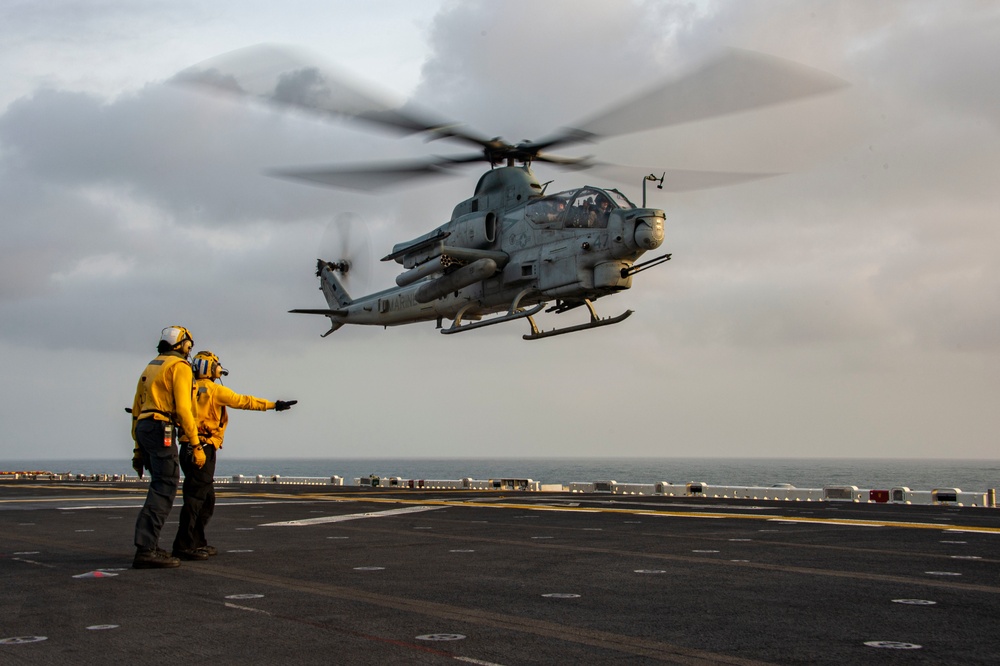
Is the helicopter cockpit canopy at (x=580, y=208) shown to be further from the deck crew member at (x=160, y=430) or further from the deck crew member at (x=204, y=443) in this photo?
the deck crew member at (x=160, y=430)

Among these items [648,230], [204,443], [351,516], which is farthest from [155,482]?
[648,230]

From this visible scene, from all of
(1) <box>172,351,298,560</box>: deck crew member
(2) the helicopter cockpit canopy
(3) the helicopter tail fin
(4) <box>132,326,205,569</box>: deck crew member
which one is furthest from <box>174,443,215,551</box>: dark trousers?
(3) the helicopter tail fin

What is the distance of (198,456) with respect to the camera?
10586 mm

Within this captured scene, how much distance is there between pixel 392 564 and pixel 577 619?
4.02 metres

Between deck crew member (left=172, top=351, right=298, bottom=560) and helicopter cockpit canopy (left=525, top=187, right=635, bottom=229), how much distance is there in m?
17.1

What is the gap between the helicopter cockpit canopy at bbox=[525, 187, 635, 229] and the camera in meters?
26.9

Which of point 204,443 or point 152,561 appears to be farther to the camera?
point 204,443

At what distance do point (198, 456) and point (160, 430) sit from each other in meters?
0.57

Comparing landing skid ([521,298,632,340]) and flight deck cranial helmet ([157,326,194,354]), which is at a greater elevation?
landing skid ([521,298,632,340])

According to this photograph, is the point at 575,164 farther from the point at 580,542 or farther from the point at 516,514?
the point at 580,542

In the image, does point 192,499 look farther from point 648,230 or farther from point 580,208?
point 580,208

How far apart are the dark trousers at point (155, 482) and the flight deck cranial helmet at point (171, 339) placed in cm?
89

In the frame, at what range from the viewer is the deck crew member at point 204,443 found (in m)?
10.7

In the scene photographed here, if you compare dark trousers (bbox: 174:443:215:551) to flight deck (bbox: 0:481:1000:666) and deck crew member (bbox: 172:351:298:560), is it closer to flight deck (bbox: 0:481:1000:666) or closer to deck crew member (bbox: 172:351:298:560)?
deck crew member (bbox: 172:351:298:560)
